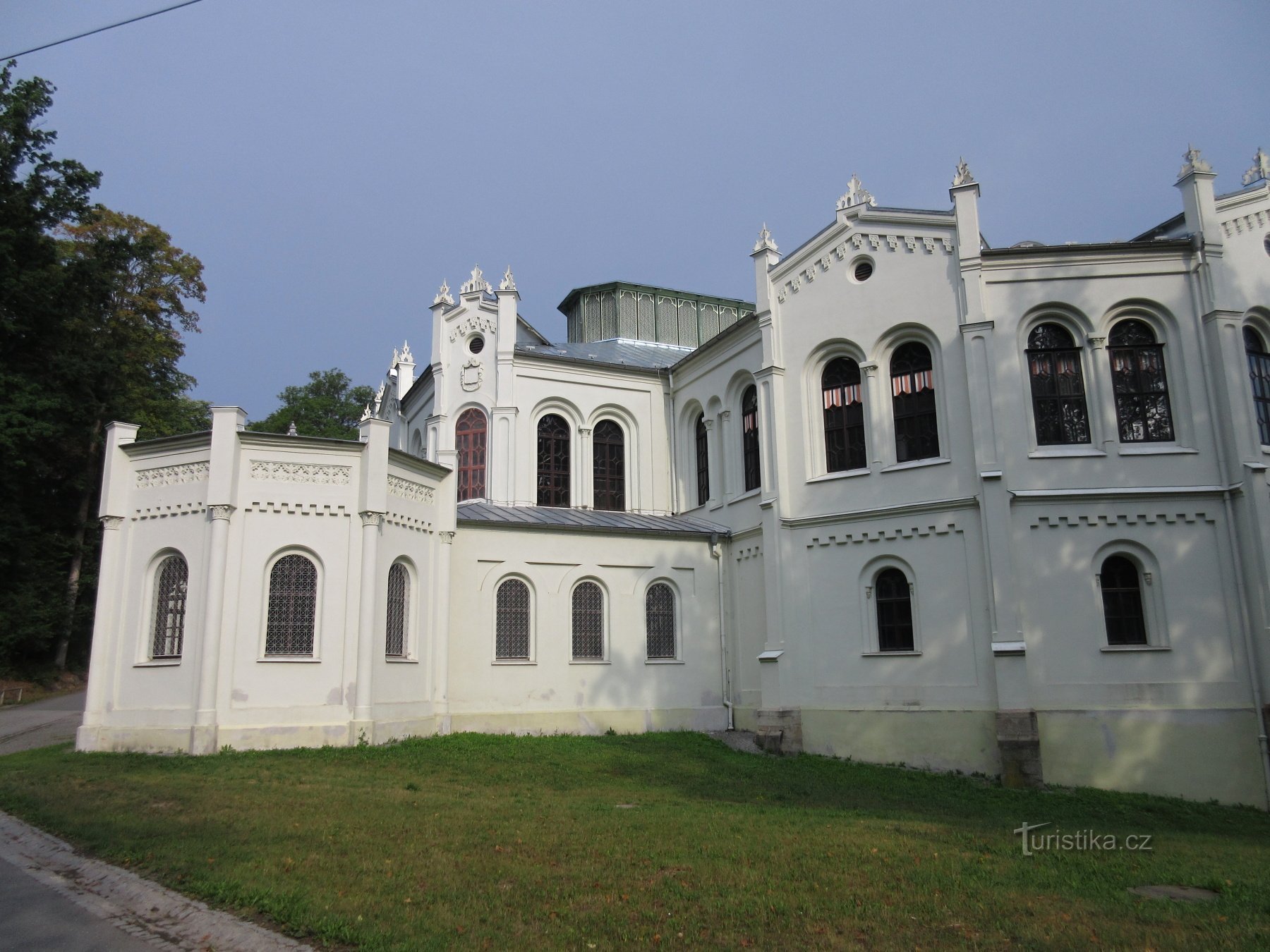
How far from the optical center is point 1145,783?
18797 millimetres

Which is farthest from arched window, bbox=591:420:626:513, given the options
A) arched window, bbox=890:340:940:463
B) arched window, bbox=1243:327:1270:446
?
arched window, bbox=1243:327:1270:446

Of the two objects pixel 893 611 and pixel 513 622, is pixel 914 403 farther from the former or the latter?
pixel 513 622

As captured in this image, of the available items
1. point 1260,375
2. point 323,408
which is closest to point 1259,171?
point 1260,375

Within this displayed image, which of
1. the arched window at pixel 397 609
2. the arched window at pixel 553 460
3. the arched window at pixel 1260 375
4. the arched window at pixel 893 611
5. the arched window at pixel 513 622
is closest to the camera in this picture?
the arched window at pixel 1260 375

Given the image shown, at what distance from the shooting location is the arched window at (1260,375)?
68.3ft

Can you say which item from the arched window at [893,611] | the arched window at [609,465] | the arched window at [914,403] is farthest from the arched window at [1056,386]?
the arched window at [609,465]

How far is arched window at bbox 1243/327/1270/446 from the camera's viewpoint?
20.8m

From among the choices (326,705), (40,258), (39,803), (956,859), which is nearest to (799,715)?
(326,705)

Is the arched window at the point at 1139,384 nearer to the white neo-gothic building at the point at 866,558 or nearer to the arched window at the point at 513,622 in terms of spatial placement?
the white neo-gothic building at the point at 866,558

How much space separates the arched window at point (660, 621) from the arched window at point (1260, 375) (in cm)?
1449

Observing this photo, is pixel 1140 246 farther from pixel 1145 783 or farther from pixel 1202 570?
pixel 1145 783

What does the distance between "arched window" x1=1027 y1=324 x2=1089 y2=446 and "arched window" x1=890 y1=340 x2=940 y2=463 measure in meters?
Answer: 2.22

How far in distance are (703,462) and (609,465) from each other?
9.96ft

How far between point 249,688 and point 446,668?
477 cm
